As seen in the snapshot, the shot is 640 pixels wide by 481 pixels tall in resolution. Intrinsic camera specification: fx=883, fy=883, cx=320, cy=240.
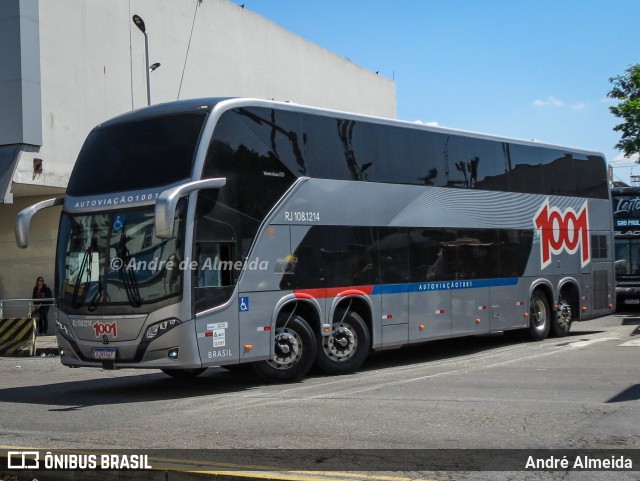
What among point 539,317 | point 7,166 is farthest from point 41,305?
point 539,317

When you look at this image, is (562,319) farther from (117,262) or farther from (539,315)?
(117,262)

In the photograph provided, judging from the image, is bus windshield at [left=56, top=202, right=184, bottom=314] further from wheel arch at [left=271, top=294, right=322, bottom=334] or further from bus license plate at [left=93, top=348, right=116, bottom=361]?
wheel arch at [left=271, top=294, right=322, bottom=334]

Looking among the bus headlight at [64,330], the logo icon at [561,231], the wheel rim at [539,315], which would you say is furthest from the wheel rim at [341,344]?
the logo icon at [561,231]

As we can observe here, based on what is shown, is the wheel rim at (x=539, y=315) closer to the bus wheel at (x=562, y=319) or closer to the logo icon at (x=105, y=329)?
the bus wheel at (x=562, y=319)

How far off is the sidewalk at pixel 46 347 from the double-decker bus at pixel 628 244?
18637 millimetres

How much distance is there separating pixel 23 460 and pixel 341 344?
7.88 meters

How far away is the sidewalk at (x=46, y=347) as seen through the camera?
2211cm

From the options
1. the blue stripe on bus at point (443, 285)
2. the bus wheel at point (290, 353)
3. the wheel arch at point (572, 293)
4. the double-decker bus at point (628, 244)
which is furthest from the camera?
the double-decker bus at point (628, 244)

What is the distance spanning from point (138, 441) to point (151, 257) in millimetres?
3931

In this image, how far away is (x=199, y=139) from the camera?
12.6 metres

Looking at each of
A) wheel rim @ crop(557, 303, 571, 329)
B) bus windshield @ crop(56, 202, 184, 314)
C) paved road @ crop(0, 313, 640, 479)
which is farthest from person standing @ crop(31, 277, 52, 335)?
wheel rim @ crop(557, 303, 571, 329)

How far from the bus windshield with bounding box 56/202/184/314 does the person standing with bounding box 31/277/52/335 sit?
40.4ft

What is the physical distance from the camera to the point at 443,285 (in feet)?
55.8

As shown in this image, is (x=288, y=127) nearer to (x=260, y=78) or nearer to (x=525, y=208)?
(x=525, y=208)
